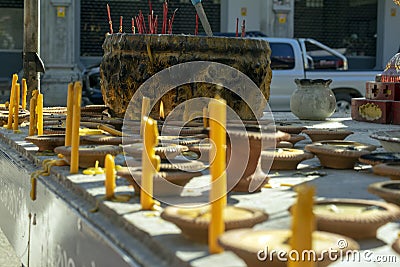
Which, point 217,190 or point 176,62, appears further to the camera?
point 176,62

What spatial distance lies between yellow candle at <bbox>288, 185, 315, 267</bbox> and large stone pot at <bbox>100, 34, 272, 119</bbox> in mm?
3357

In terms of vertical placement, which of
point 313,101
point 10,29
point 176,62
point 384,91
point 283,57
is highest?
point 10,29

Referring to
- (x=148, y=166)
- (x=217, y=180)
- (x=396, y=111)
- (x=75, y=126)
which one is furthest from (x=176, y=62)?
(x=396, y=111)

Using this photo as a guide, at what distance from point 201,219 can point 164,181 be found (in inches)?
22.8

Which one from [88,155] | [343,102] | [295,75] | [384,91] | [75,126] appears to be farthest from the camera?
[343,102]

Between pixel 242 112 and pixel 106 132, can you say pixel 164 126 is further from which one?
pixel 242 112

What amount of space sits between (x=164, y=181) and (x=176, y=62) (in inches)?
97.3

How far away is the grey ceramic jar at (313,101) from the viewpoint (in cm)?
746

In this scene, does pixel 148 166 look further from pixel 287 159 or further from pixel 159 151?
pixel 287 159

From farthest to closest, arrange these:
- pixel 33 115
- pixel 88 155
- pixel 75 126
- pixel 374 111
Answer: pixel 374 111
pixel 33 115
pixel 88 155
pixel 75 126

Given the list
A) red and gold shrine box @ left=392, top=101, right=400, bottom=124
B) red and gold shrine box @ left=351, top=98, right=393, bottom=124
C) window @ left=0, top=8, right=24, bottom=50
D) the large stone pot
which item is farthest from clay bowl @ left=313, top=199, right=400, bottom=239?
window @ left=0, top=8, right=24, bottom=50

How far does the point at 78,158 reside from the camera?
10.1 feet

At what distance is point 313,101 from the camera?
24.5 ft

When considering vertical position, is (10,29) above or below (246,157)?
above
